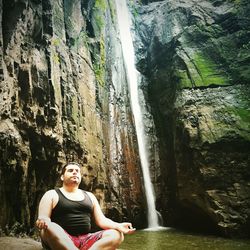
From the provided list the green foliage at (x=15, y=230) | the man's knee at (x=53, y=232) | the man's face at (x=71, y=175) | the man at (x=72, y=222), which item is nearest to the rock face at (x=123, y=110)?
the green foliage at (x=15, y=230)

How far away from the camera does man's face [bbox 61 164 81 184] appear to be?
343cm

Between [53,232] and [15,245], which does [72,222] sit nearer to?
[53,232]

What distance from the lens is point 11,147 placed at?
517 centimetres

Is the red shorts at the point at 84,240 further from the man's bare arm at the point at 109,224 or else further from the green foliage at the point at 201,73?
the green foliage at the point at 201,73

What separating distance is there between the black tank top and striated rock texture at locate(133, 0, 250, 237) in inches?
209

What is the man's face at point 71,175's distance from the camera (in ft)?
11.3

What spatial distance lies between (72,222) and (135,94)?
29.1ft

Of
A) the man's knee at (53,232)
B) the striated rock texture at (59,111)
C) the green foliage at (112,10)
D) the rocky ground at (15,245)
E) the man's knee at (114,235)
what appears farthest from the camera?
the green foliage at (112,10)

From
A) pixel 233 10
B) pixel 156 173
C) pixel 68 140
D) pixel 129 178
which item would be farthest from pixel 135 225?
pixel 233 10

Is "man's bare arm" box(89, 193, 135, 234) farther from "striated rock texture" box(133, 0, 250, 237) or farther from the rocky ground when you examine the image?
"striated rock texture" box(133, 0, 250, 237)

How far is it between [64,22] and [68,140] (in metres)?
3.86

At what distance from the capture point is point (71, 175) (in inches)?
136

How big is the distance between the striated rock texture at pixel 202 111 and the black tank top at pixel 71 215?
5301 mm

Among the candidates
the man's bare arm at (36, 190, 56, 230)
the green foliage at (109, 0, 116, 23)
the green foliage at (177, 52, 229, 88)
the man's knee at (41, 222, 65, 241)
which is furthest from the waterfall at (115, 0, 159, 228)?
the man's knee at (41, 222, 65, 241)
